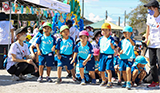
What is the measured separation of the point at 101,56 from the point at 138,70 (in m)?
1.13

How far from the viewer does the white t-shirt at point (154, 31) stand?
6.01 metres

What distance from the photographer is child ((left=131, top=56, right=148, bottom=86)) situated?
626cm

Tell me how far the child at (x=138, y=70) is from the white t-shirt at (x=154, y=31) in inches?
18.7

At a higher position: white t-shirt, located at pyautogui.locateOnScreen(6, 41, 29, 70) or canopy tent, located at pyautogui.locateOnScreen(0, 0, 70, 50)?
canopy tent, located at pyautogui.locateOnScreen(0, 0, 70, 50)

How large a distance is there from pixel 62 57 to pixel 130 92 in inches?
86.8

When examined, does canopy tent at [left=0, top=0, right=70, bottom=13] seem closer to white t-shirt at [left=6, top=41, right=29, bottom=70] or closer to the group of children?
white t-shirt at [left=6, top=41, right=29, bottom=70]

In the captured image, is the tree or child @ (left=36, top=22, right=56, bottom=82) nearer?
child @ (left=36, top=22, right=56, bottom=82)

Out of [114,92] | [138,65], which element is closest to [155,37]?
[138,65]

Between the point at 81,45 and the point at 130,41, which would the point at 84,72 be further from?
the point at 130,41

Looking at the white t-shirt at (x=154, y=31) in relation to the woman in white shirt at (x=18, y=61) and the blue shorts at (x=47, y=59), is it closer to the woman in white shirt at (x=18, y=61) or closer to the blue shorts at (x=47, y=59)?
the blue shorts at (x=47, y=59)

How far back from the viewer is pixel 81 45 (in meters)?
6.58

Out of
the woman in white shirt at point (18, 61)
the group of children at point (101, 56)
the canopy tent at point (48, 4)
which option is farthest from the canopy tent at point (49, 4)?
the group of children at point (101, 56)

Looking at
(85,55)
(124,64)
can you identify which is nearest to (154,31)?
(124,64)

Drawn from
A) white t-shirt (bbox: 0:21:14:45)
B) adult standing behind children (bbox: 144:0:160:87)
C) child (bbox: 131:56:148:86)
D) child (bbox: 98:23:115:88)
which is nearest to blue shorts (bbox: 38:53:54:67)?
child (bbox: 98:23:115:88)
